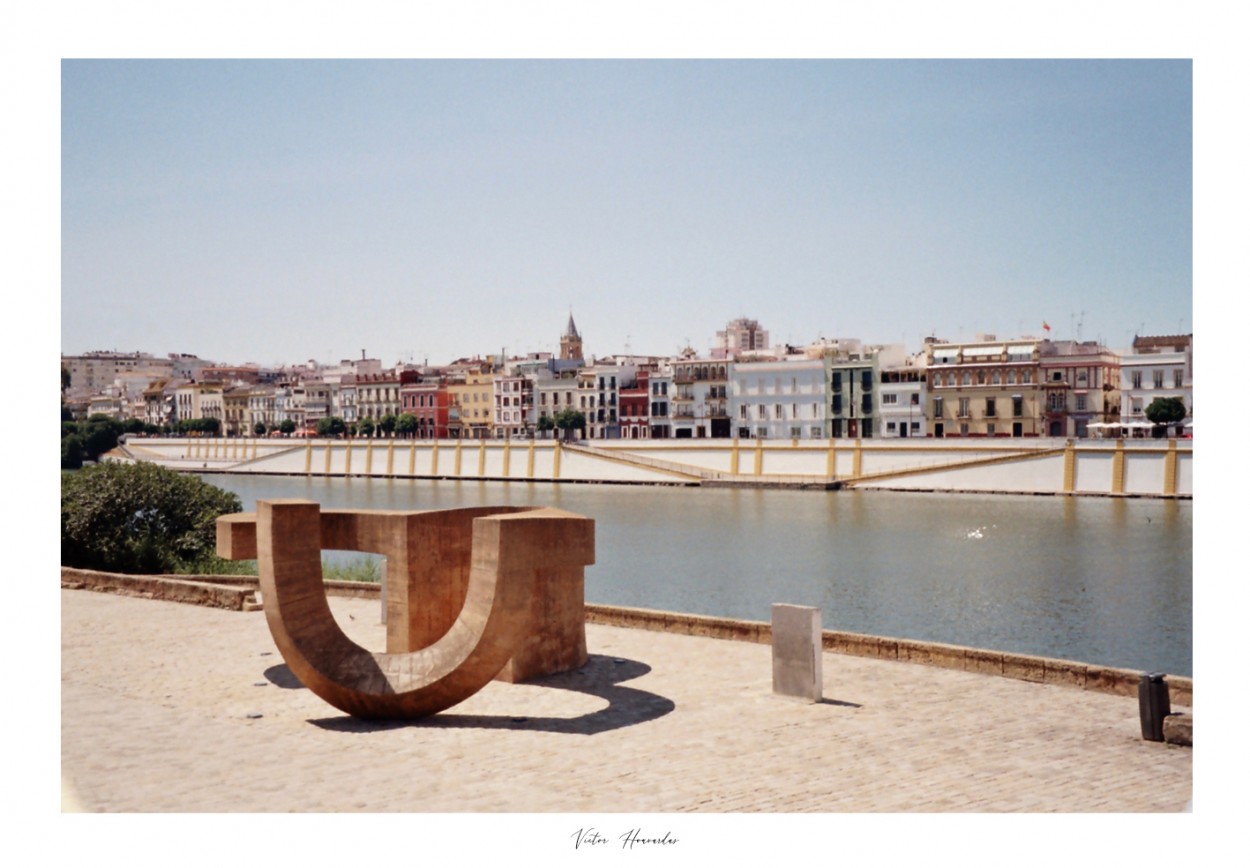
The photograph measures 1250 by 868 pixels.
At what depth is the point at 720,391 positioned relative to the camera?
68.2 metres

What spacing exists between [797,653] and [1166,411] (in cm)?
3150

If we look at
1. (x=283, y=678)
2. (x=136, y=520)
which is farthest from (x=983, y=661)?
(x=136, y=520)

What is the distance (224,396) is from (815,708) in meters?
60.7

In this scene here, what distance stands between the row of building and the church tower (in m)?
0.14

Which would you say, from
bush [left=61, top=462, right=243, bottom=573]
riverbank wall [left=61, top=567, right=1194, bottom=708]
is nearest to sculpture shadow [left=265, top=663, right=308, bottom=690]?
riverbank wall [left=61, top=567, right=1194, bottom=708]

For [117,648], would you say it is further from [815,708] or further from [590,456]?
[590,456]

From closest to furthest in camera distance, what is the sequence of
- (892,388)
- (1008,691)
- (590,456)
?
(1008,691)
(590,456)
(892,388)

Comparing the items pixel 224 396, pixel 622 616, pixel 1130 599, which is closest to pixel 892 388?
pixel 224 396

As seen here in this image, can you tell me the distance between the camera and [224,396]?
6544cm

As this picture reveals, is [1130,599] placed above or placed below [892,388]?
below

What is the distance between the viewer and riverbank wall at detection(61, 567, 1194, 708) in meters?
9.21

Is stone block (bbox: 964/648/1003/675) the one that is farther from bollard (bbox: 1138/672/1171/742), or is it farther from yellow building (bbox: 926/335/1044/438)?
yellow building (bbox: 926/335/1044/438)

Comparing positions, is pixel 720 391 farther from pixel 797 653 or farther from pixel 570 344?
pixel 797 653

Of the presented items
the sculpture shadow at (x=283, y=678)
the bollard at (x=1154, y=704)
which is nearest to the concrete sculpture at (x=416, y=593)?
the sculpture shadow at (x=283, y=678)
